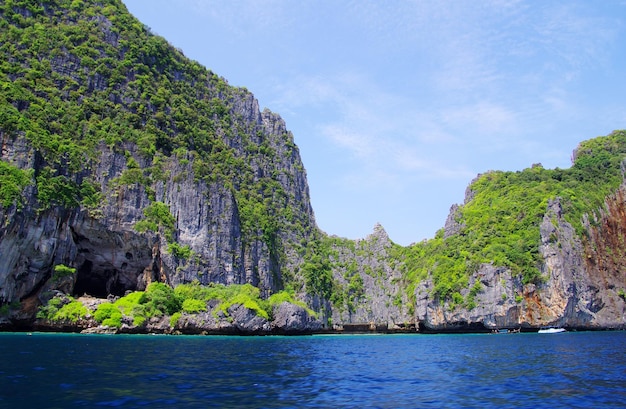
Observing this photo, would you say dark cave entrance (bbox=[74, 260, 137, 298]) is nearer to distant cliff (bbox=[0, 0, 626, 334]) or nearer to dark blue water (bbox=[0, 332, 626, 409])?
distant cliff (bbox=[0, 0, 626, 334])

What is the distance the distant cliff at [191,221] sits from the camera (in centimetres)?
6700

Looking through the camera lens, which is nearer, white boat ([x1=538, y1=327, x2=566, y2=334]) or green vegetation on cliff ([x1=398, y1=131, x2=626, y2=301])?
white boat ([x1=538, y1=327, x2=566, y2=334])

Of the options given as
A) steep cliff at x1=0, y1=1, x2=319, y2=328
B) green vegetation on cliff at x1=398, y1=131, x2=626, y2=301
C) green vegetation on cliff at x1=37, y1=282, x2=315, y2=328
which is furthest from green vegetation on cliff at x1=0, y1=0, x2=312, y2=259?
green vegetation on cliff at x1=398, y1=131, x2=626, y2=301

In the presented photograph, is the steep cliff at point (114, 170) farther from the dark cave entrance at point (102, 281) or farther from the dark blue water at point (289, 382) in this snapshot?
the dark blue water at point (289, 382)

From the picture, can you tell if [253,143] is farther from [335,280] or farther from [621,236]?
[621,236]

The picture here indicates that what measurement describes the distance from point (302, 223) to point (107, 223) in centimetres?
6073

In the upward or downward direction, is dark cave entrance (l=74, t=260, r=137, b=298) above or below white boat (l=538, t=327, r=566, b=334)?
above

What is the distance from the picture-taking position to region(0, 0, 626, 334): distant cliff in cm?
6700

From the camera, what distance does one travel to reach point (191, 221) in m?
86.1

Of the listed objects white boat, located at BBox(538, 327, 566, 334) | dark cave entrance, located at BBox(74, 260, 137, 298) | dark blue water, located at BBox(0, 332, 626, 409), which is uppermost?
dark cave entrance, located at BBox(74, 260, 137, 298)

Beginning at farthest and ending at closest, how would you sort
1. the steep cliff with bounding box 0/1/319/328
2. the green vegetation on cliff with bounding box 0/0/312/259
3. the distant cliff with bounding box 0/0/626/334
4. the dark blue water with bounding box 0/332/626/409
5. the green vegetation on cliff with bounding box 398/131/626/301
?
1. the green vegetation on cliff with bounding box 398/131/626/301
2. the green vegetation on cliff with bounding box 0/0/312/259
3. the distant cliff with bounding box 0/0/626/334
4. the steep cliff with bounding box 0/1/319/328
5. the dark blue water with bounding box 0/332/626/409

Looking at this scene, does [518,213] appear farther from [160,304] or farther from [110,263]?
[110,263]

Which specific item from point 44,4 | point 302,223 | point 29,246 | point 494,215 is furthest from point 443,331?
point 44,4

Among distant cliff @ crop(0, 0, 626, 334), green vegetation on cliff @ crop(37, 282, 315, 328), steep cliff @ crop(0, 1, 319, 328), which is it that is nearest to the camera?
green vegetation on cliff @ crop(37, 282, 315, 328)
